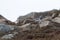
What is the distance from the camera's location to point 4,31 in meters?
8.88

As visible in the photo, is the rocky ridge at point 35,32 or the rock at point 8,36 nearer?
the rocky ridge at point 35,32

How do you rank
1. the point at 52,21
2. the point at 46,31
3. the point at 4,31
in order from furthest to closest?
the point at 52,21 → the point at 4,31 → the point at 46,31

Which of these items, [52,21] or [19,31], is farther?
[52,21]

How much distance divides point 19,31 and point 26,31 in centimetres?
31

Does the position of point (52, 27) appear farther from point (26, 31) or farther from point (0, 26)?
point (0, 26)

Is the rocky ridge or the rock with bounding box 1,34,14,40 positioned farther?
the rock with bounding box 1,34,14,40

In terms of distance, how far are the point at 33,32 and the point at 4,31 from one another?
1.25 meters

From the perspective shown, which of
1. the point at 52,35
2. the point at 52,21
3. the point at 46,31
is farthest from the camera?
the point at 52,21

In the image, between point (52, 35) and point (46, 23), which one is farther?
point (46, 23)

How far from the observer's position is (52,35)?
7.71 meters

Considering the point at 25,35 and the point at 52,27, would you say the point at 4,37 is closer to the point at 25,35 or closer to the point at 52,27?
the point at 25,35

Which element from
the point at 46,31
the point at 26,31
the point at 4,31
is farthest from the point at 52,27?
the point at 4,31

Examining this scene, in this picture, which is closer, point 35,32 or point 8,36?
point 8,36

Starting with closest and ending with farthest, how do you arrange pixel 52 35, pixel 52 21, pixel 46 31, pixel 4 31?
pixel 52 35 < pixel 46 31 < pixel 4 31 < pixel 52 21
